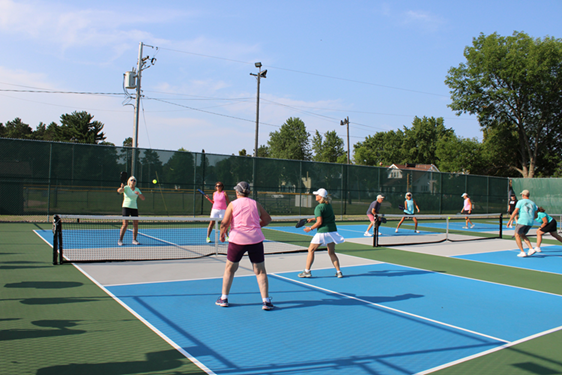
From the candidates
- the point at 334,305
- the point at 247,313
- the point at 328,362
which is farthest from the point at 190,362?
the point at 334,305

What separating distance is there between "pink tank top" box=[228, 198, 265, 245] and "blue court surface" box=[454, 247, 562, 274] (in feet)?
23.2

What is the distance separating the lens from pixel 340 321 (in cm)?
504

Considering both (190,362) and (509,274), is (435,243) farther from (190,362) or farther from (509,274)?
(190,362)

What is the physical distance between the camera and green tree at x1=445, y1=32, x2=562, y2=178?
1468 inches

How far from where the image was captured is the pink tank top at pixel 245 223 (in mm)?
5336

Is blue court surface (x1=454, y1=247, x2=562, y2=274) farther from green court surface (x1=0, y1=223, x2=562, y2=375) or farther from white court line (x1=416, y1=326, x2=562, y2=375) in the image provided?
white court line (x1=416, y1=326, x2=562, y2=375)

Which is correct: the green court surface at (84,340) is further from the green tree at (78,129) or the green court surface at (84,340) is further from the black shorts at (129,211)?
the green tree at (78,129)

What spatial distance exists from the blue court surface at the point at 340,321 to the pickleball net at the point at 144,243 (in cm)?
237

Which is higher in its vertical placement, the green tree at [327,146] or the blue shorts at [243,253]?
the green tree at [327,146]

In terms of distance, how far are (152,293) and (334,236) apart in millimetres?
3206

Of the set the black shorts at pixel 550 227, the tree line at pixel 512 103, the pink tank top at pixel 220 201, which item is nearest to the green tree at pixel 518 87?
the tree line at pixel 512 103

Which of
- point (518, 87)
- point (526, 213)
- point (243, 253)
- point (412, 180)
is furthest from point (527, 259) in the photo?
point (518, 87)

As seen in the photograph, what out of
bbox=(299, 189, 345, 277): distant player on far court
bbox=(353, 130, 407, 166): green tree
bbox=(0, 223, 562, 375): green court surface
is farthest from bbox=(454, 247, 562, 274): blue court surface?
bbox=(353, 130, 407, 166): green tree

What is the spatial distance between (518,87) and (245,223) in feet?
136
